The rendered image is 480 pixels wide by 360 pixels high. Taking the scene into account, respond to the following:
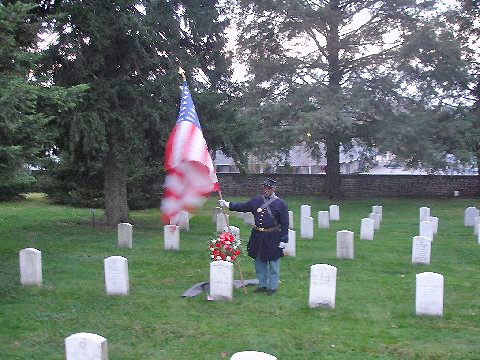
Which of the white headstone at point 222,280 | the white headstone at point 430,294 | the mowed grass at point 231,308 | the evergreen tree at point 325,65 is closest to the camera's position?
the mowed grass at point 231,308

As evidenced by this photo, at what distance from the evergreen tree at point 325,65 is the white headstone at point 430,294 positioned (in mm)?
19736

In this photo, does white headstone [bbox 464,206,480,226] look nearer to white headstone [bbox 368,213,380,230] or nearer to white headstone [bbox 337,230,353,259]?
white headstone [bbox 368,213,380,230]

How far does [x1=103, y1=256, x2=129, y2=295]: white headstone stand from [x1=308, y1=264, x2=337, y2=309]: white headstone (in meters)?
3.34

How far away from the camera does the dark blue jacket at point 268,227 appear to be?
1024 cm

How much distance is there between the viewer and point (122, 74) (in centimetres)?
1900

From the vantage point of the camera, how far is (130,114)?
18.4 m

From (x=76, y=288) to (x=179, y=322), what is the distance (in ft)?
10.4

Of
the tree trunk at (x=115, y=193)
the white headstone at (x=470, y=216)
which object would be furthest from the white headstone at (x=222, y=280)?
the white headstone at (x=470, y=216)

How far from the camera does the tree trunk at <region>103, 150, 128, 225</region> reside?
20234mm

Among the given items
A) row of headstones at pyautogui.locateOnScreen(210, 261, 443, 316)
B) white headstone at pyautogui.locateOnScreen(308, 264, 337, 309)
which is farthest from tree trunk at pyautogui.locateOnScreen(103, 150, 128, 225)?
white headstone at pyautogui.locateOnScreen(308, 264, 337, 309)

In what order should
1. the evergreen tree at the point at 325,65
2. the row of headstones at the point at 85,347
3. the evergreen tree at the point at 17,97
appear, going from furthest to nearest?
the evergreen tree at the point at 325,65 → the evergreen tree at the point at 17,97 → the row of headstones at the point at 85,347

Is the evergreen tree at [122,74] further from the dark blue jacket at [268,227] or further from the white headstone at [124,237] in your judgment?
the dark blue jacket at [268,227]

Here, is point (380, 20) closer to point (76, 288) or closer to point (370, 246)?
point (370, 246)

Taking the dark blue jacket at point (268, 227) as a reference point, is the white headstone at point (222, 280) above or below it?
below
